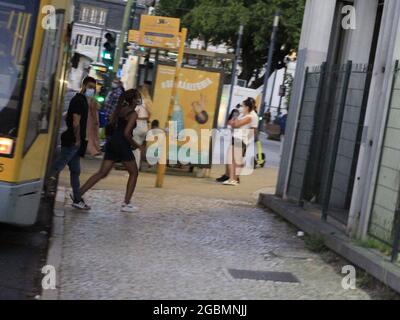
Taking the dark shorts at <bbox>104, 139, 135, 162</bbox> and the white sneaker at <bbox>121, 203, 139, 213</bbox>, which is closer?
the dark shorts at <bbox>104, 139, 135, 162</bbox>

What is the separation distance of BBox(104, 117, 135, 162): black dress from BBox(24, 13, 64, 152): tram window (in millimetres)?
1842

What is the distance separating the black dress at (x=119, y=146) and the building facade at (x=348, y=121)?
9.01 ft

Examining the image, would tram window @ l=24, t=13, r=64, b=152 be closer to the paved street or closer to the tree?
the paved street

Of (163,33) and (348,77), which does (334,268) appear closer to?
(348,77)

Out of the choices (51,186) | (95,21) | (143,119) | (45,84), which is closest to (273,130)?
(143,119)

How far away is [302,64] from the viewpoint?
480 inches

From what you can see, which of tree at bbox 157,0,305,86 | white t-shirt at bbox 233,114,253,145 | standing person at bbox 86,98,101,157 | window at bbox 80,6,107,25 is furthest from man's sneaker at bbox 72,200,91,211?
window at bbox 80,6,107,25

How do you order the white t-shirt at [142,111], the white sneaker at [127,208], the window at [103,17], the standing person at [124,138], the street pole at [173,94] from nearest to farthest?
the standing person at [124,138], the white sneaker at [127,208], the street pole at [173,94], the white t-shirt at [142,111], the window at [103,17]

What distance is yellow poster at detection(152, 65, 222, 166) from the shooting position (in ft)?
51.3

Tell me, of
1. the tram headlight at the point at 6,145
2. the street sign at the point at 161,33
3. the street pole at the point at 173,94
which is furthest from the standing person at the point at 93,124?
the tram headlight at the point at 6,145

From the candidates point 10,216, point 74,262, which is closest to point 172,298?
point 74,262

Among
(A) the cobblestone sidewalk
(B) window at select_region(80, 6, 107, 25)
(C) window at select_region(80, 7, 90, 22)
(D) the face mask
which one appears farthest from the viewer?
(C) window at select_region(80, 7, 90, 22)

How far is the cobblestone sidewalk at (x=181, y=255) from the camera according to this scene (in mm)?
6676

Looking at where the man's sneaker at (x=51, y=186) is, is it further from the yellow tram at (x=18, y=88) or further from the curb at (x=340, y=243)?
the yellow tram at (x=18, y=88)
